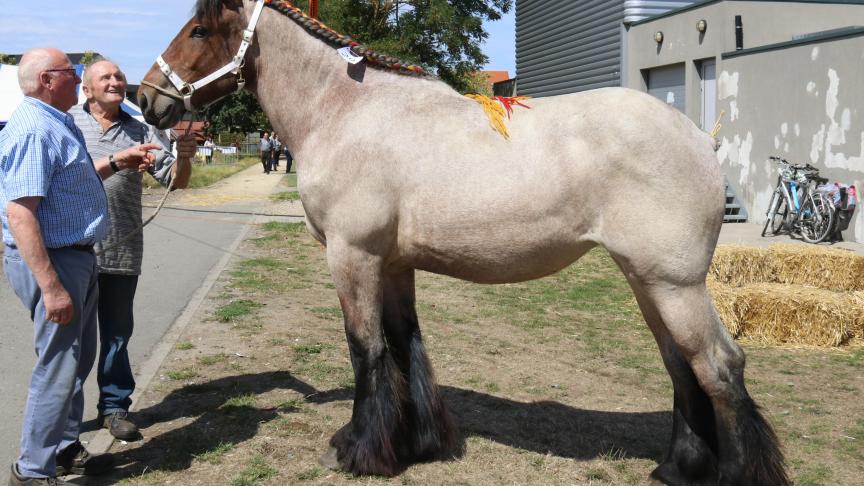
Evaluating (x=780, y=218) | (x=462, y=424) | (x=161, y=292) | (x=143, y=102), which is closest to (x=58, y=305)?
(x=143, y=102)

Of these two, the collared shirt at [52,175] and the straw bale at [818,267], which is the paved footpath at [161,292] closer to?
the collared shirt at [52,175]

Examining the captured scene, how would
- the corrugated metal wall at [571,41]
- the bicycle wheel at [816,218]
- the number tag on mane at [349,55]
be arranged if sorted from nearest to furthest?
the number tag on mane at [349,55] < the bicycle wheel at [816,218] < the corrugated metal wall at [571,41]

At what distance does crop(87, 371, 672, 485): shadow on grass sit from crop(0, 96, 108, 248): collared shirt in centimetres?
137

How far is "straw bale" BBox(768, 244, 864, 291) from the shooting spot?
8203 millimetres

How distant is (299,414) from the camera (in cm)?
495

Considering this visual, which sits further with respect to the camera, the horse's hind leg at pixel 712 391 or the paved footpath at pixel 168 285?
the paved footpath at pixel 168 285

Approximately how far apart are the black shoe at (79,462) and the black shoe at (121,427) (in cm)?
34

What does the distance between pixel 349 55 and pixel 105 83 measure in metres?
→ 1.61

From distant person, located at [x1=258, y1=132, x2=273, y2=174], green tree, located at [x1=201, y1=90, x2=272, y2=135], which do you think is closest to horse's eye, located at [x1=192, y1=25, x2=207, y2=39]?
distant person, located at [x1=258, y1=132, x2=273, y2=174]

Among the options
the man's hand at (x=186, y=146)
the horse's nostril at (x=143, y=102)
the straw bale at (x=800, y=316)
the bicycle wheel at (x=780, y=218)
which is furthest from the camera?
the bicycle wheel at (x=780, y=218)

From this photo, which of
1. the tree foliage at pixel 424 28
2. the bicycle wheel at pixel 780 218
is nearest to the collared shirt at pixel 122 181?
the bicycle wheel at pixel 780 218

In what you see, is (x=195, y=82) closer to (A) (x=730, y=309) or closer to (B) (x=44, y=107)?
(B) (x=44, y=107)

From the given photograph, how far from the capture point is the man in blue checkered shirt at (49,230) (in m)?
3.40

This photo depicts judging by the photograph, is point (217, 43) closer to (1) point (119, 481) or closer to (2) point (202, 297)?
(1) point (119, 481)
